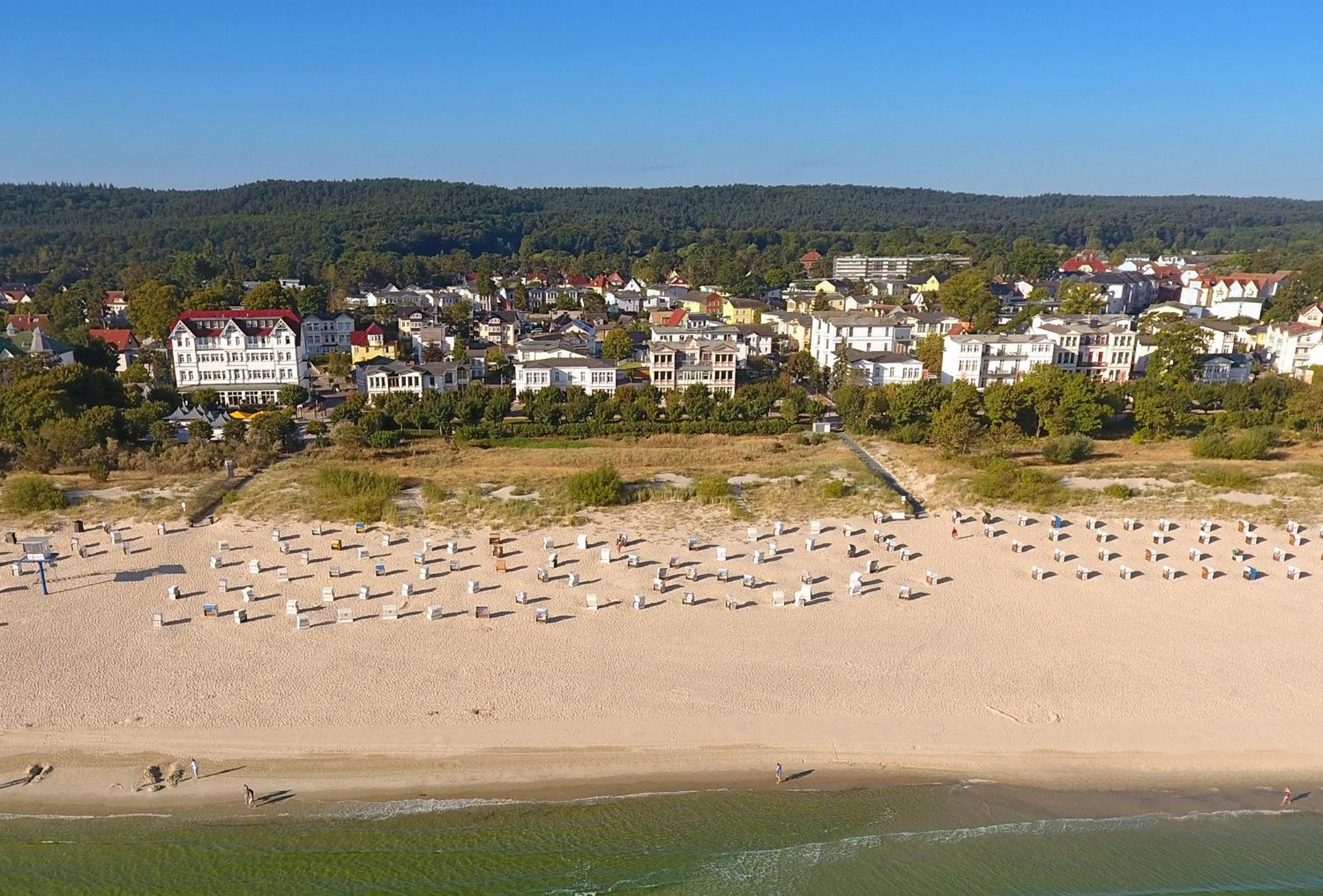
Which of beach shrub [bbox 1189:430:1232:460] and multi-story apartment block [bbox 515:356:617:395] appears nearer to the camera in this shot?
beach shrub [bbox 1189:430:1232:460]

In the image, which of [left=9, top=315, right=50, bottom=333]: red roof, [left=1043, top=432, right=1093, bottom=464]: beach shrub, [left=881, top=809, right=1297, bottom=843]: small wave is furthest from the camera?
[left=9, top=315, right=50, bottom=333]: red roof

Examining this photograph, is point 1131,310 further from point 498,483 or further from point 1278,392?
point 498,483

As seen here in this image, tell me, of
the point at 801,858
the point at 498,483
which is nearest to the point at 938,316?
the point at 498,483

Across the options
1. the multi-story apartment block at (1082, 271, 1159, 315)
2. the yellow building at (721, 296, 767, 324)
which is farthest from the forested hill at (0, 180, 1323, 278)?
the yellow building at (721, 296, 767, 324)

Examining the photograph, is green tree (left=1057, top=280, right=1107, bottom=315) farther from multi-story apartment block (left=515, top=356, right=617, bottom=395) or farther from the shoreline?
the shoreline

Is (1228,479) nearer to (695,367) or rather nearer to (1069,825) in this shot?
(1069,825)

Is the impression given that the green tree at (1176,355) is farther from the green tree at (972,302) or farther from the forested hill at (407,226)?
the forested hill at (407,226)

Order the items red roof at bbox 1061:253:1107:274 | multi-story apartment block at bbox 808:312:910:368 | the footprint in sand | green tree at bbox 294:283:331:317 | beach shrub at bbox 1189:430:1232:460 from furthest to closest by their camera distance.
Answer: red roof at bbox 1061:253:1107:274, green tree at bbox 294:283:331:317, multi-story apartment block at bbox 808:312:910:368, beach shrub at bbox 1189:430:1232:460, the footprint in sand
